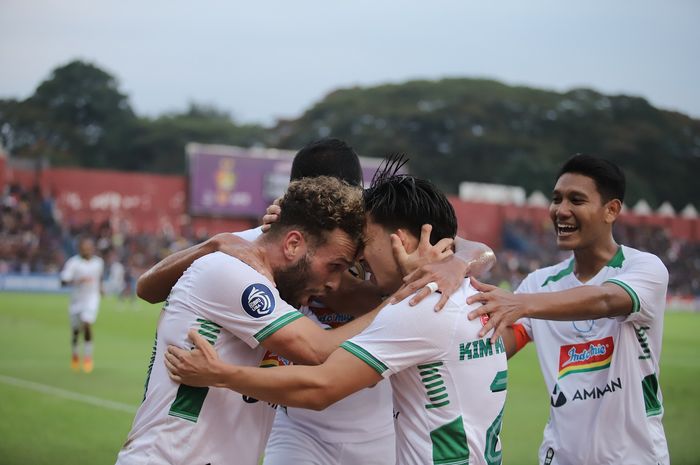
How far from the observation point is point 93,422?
36.7 feet

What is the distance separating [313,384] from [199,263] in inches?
30.4

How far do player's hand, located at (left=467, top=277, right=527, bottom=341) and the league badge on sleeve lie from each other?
782mm

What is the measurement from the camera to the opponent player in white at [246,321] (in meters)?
3.49

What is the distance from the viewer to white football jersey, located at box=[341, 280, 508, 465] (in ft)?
10.7

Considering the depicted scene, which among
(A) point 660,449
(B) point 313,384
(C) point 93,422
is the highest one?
(B) point 313,384

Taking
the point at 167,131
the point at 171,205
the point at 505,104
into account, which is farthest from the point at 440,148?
the point at 171,205

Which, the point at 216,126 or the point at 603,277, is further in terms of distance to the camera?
the point at 216,126

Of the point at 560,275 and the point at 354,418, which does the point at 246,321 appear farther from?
the point at 560,275

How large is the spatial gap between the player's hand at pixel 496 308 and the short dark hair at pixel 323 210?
55 cm

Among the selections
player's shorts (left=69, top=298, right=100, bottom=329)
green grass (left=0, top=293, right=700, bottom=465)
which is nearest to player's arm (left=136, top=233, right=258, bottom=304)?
green grass (left=0, top=293, right=700, bottom=465)

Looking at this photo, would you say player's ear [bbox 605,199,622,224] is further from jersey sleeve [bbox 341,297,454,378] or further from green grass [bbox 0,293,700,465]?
green grass [bbox 0,293,700,465]

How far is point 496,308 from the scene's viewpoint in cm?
353

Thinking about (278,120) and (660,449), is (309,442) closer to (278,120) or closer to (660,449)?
(660,449)

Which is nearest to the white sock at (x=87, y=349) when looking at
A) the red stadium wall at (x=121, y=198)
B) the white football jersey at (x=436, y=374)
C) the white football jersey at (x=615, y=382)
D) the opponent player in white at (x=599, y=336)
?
the opponent player in white at (x=599, y=336)
